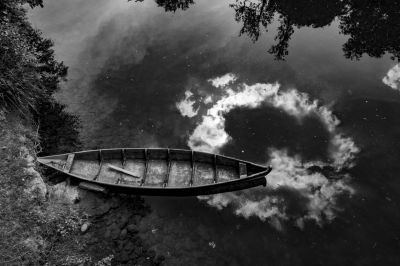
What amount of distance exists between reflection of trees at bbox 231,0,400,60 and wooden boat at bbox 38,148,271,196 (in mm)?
8918

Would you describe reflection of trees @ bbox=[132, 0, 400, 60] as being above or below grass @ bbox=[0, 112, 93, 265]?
above

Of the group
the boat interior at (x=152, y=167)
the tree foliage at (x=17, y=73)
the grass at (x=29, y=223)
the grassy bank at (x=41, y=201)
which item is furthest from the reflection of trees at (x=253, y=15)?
the grass at (x=29, y=223)

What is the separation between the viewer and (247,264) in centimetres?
1202

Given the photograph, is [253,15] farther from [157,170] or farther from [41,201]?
[41,201]

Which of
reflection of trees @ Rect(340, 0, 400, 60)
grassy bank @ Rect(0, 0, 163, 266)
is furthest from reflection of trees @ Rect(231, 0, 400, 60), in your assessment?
grassy bank @ Rect(0, 0, 163, 266)

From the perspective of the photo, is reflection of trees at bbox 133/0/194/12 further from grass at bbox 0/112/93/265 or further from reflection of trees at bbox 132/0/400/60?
grass at bbox 0/112/93/265

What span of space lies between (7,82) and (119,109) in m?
5.28

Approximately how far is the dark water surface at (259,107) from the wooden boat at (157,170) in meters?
0.83

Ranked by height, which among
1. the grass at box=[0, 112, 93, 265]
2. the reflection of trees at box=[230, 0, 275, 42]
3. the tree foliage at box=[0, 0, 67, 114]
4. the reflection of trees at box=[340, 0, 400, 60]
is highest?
the reflection of trees at box=[230, 0, 275, 42]

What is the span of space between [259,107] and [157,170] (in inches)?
253

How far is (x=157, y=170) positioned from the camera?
554 inches

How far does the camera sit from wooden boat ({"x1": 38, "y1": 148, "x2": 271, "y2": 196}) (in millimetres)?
13227

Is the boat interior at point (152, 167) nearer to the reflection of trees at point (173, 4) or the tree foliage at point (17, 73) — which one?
the tree foliage at point (17, 73)

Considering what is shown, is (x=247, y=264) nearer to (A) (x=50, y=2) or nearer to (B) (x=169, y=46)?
(B) (x=169, y=46)
